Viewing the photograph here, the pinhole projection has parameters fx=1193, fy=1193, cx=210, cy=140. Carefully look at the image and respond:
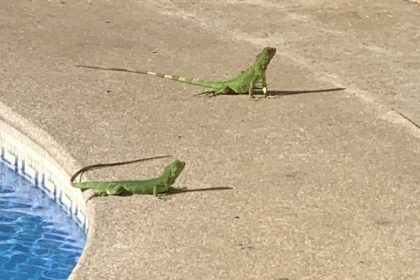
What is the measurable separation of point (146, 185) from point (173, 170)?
163 mm

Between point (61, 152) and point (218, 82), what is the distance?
5.03ft

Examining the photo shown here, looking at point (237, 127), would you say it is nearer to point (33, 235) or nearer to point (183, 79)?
point (183, 79)

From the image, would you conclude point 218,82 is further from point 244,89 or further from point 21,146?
point 21,146

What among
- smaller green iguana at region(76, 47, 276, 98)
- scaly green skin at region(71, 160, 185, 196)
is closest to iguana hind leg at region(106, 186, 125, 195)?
scaly green skin at region(71, 160, 185, 196)

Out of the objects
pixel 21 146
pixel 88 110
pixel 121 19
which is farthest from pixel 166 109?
pixel 121 19

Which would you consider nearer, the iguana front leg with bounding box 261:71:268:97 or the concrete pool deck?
the concrete pool deck

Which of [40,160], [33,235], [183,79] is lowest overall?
[33,235]

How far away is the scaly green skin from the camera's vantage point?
6.20 meters

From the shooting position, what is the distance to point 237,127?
7.39 m

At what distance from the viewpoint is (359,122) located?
7570 millimetres

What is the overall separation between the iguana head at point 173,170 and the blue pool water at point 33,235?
700 millimetres

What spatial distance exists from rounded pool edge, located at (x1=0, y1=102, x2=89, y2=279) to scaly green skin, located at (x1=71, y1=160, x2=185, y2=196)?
21 cm

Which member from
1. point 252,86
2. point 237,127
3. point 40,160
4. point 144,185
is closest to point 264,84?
point 252,86

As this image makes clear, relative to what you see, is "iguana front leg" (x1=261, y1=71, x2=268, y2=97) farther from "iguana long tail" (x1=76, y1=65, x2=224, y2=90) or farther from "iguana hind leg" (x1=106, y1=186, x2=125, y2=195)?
"iguana hind leg" (x1=106, y1=186, x2=125, y2=195)
